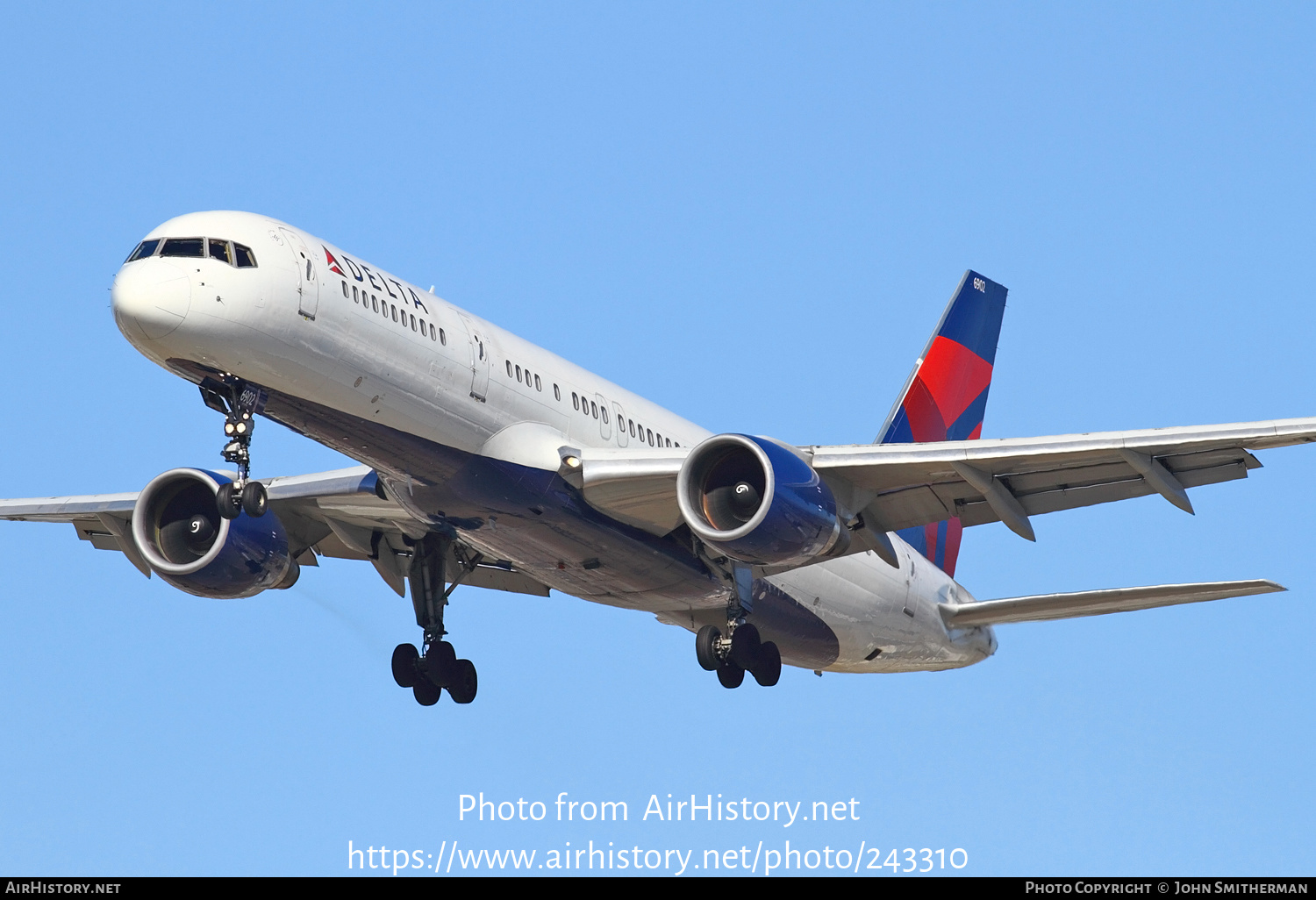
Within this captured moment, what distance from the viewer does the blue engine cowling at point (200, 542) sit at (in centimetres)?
2862

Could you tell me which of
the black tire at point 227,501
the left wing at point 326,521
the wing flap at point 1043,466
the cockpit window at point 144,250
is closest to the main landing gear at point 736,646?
the wing flap at point 1043,466

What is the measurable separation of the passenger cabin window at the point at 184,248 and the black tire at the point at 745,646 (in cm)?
1045

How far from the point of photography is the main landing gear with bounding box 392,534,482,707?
29.9 metres

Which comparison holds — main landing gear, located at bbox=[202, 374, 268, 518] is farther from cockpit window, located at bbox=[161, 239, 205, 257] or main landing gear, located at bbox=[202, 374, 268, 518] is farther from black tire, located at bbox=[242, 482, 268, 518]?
cockpit window, located at bbox=[161, 239, 205, 257]

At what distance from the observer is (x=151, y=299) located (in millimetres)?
22172

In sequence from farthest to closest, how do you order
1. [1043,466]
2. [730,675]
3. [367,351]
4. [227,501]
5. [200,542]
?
[200,542] → [730,675] → [1043,466] → [367,351] → [227,501]

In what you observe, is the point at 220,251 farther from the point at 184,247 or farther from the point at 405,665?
the point at 405,665

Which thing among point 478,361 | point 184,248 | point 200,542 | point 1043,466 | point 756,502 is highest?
point 478,361

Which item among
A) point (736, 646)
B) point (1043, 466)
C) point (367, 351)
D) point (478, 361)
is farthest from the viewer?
point (736, 646)

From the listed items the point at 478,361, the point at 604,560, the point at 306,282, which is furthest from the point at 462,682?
the point at 306,282

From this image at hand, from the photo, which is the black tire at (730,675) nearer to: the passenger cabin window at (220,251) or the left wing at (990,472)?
the left wing at (990,472)

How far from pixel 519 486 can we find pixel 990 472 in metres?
6.70

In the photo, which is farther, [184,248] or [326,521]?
[326,521]
